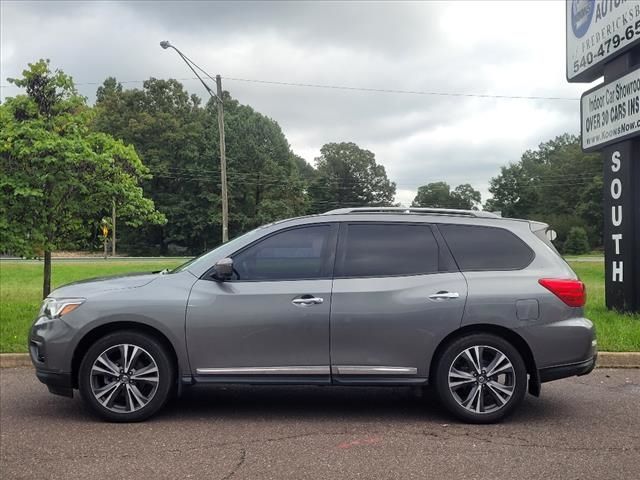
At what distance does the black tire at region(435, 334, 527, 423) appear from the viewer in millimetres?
5109

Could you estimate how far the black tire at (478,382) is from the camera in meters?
5.11

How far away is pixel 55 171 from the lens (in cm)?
1053

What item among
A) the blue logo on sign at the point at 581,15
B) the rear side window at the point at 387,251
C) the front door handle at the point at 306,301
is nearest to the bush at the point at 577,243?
the blue logo on sign at the point at 581,15

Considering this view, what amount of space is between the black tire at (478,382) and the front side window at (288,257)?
4.08ft

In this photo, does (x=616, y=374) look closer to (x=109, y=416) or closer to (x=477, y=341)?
(x=477, y=341)

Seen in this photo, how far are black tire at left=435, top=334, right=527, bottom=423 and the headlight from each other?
3.00 meters

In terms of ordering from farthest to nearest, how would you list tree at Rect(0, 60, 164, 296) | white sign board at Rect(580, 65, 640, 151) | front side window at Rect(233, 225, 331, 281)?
tree at Rect(0, 60, 164, 296)
white sign board at Rect(580, 65, 640, 151)
front side window at Rect(233, 225, 331, 281)

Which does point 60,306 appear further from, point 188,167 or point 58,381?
point 188,167

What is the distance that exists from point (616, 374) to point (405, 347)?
11.3 ft

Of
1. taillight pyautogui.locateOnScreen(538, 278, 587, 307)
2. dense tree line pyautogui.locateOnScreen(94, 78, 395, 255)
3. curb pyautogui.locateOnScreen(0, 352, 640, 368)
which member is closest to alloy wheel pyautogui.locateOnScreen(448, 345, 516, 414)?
taillight pyautogui.locateOnScreen(538, 278, 587, 307)

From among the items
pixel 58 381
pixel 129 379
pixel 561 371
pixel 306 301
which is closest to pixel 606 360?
pixel 561 371

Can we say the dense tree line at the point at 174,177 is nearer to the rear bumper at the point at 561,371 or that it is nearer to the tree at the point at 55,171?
the tree at the point at 55,171

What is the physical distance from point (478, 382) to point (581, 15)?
8.74 m

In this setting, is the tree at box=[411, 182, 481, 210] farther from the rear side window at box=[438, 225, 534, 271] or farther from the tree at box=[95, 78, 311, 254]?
the rear side window at box=[438, 225, 534, 271]
